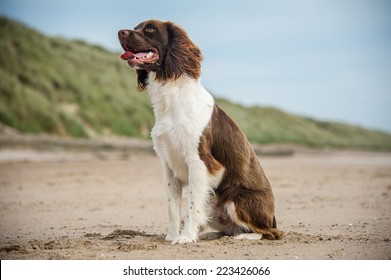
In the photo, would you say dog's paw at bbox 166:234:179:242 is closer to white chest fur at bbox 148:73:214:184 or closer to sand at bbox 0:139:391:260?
sand at bbox 0:139:391:260

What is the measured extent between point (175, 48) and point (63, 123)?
17651 millimetres

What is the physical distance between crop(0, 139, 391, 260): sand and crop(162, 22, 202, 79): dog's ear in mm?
1794

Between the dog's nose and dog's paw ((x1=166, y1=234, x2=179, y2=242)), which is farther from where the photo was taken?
dog's paw ((x1=166, y1=234, x2=179, y2=242))

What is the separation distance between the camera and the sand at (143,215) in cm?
605

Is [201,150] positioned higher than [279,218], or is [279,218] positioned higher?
[201,150]

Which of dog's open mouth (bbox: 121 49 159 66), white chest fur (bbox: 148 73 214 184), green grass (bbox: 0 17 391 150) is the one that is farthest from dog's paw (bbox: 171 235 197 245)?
green grass (bbox: 0 17 391 150)

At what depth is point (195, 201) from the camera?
20.5 feet

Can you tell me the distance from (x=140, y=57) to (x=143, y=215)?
11.5 feet

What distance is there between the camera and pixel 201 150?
6.18 meters

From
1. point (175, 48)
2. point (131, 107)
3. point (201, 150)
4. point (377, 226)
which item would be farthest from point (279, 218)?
point (131, 107)

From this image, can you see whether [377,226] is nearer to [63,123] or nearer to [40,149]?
[40,149]

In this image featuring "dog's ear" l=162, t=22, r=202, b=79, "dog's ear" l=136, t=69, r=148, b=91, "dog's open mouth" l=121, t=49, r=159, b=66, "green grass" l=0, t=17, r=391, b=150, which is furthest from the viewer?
"green grass" l=0, t=17, r=391, b=150

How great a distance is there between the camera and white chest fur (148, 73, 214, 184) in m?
6.14
